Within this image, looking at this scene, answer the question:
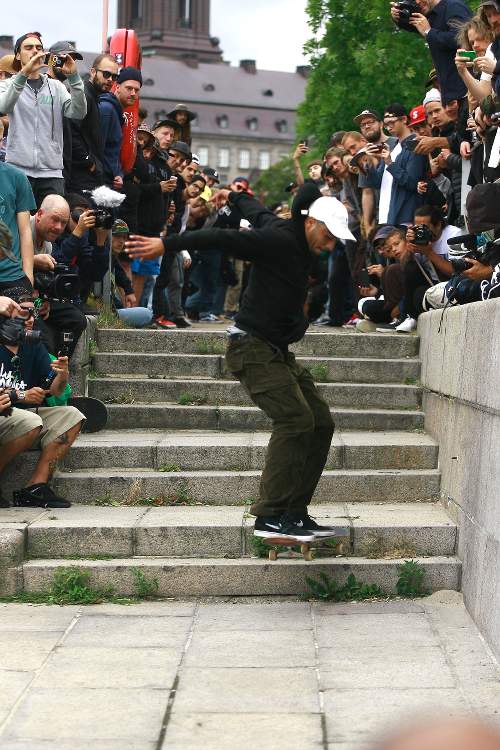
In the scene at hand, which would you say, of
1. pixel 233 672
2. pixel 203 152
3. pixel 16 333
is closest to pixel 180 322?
pixel 16 333

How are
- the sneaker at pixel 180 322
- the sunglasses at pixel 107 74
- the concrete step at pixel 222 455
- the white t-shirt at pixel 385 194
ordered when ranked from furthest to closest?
1. the sneaker at pixel 180 322
2. the white t-shirt at pixel 385 194
3. the sunglasses at pixel 107 74
4. the concrete step at pixel 222 455

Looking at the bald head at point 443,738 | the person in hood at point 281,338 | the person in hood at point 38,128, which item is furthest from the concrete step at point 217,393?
the bald head at point 443,738

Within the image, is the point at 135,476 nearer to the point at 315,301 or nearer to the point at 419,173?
the point at 419,173

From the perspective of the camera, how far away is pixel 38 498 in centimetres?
718

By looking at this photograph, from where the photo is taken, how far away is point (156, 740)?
4020 millimetres

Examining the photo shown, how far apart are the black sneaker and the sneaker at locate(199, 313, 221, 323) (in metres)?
7.67

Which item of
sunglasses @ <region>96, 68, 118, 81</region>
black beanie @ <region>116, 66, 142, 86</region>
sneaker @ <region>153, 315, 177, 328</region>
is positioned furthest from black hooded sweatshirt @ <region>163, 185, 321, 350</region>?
black beanie @ <region>116, 66, 142, 86</region>

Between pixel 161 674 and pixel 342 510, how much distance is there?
2526 mm

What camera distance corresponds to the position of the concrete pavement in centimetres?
412

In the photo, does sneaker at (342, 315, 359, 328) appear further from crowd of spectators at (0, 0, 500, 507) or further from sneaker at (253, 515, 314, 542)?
sneaker at (253, 515, 314, 542)

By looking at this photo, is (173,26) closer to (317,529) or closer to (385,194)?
(385,194)

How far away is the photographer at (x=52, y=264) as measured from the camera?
309 inches

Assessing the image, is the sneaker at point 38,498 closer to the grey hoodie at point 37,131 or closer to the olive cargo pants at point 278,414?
the olive cargo pants at point 278,414

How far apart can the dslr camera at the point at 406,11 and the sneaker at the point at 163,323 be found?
11.4ft
